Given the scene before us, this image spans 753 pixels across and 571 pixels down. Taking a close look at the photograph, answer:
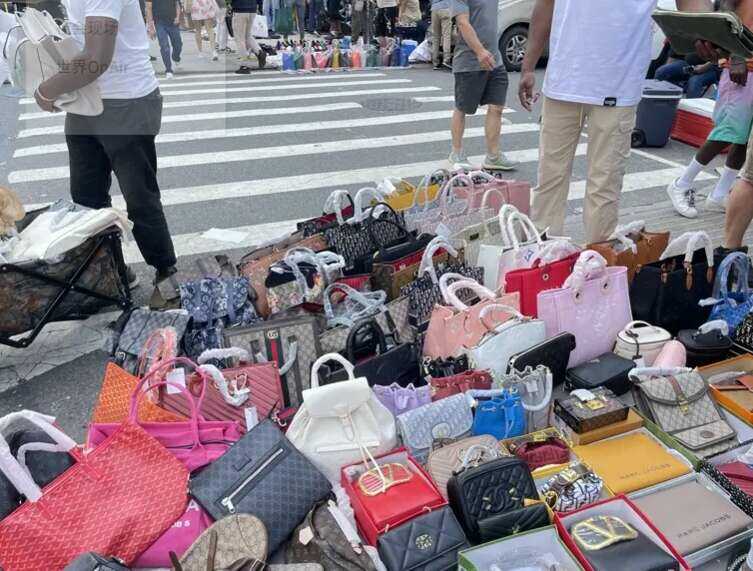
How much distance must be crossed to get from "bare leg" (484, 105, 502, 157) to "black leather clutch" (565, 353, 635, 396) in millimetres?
4070

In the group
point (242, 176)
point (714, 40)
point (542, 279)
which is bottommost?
point (242, 176)

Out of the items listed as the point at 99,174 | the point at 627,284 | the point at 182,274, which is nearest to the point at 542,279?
the point at 627,284

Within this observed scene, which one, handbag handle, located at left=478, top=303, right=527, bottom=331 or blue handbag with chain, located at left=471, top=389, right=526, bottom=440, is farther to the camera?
handbag handle, located at left=478, top=303, right=527, bottom=331

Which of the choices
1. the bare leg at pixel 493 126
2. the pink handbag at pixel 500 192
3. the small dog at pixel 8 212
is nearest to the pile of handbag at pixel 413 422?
the pink handbag at pixel 500 192

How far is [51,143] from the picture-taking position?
26.6 feet

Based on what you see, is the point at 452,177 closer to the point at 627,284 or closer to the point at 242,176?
the point at 627,284

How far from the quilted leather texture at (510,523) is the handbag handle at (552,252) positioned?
4.93 ft

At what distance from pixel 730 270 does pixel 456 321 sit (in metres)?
1.69

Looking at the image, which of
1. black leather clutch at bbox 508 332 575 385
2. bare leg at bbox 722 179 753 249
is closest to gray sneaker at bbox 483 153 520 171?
bare leg at bbox 722 179 753 249

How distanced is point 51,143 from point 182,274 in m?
5.47

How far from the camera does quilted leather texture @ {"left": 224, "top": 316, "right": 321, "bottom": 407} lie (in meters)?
3.02

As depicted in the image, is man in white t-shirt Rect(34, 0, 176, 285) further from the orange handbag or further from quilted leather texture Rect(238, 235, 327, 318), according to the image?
the orange handbag

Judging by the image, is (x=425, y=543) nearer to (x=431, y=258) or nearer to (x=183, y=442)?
(x=183, y=442)

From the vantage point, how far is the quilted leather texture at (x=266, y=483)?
2240 mm
